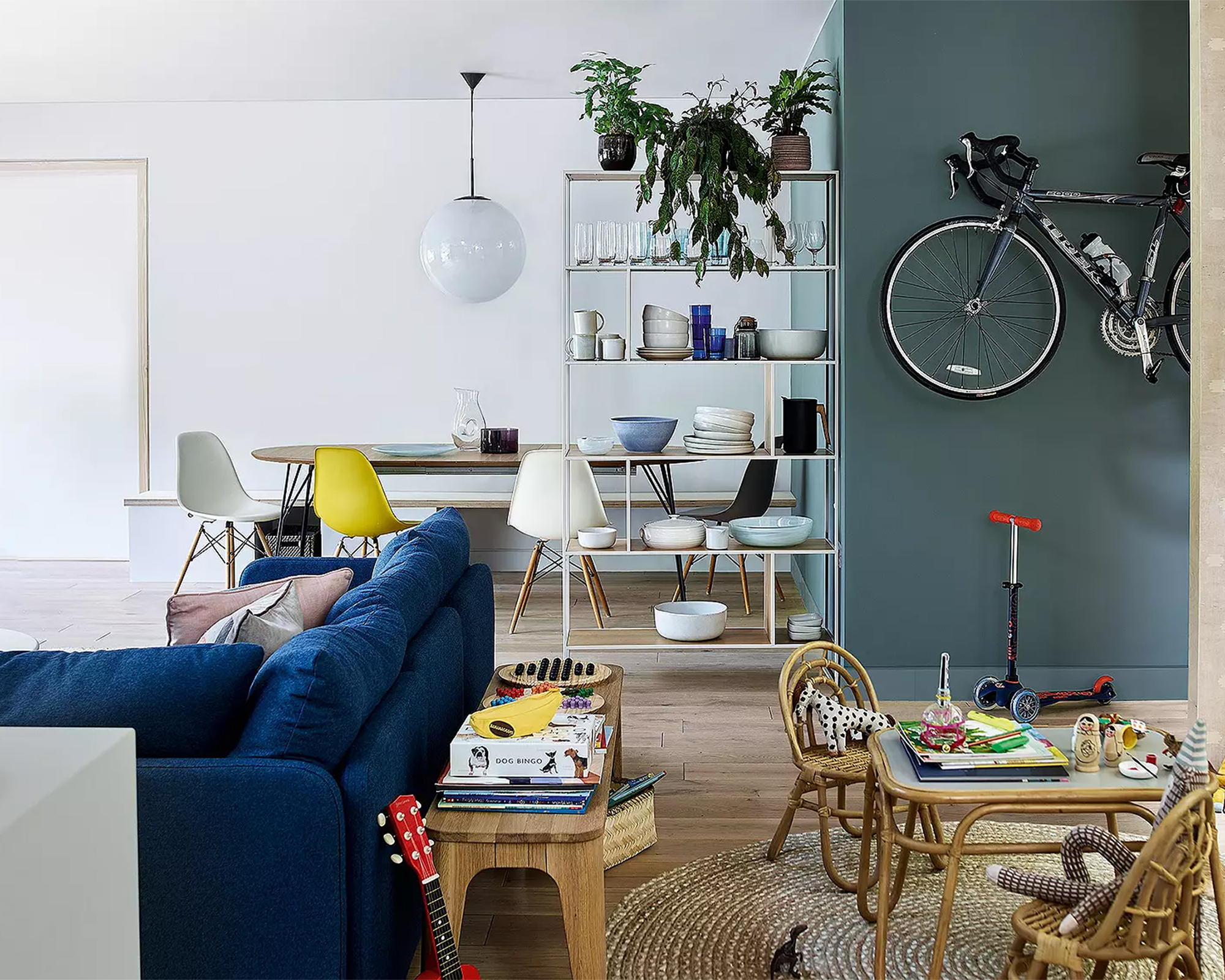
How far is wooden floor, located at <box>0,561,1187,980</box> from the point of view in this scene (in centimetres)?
263

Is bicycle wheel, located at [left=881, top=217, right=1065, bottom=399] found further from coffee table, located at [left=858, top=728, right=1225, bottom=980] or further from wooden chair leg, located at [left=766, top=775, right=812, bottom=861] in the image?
coffee table, located at [left=858, top=728, right=1225, bottom=980]

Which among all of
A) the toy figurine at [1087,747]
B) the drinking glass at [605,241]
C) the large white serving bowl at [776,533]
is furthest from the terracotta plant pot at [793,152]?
the toy figurine at [1087,747]

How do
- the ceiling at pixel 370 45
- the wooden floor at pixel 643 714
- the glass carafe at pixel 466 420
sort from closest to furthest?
1. the wooden floor at pixel 643 714
2. the ceiling at pixel 370 45
3. the glass carafe at pixel 466 420

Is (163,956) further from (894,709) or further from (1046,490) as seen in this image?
(1046,490)

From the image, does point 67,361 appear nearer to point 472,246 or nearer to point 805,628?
point 472,246

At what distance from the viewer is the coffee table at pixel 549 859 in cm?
208

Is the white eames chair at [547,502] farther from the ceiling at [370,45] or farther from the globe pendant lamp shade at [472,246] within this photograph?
the ceiling at [370,45]

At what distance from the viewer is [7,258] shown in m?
7.05

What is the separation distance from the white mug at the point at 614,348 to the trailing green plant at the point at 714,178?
0.41m

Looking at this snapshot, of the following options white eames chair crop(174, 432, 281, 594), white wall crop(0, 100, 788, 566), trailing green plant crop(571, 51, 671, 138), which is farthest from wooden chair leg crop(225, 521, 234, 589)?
trailing green plant crop(571, 51, 671, 138)

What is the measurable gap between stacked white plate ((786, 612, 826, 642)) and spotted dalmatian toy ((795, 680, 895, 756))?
1.69 m

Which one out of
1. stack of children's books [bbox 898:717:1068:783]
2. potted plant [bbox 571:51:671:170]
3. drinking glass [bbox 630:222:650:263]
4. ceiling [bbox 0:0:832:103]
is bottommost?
stack of children's books [bbox 898:717:1068:783]

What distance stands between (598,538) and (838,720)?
1.89 metres

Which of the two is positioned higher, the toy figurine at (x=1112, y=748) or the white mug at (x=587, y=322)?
the white mug at (x=587, y=322)
